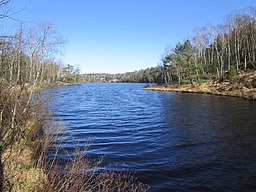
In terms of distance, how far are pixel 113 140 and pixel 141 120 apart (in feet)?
26.2

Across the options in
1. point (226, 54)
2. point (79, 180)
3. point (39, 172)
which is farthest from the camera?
point (226, 54)

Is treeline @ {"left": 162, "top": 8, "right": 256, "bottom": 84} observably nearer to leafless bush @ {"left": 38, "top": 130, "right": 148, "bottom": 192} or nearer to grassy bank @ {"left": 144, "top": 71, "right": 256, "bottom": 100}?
grassy bank @ {"left": 144, "top": 71, "right": 256, "bottom": 100}

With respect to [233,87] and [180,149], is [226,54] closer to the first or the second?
[233,87]

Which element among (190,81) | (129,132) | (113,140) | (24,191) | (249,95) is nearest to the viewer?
(24,191)

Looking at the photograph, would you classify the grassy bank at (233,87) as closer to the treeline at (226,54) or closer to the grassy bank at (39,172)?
the treeline at (226,54)

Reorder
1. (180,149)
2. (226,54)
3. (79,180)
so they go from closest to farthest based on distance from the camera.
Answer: (79,180) < (180,149) < (226,54)

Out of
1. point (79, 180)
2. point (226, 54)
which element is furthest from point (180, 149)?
point (226, 54)

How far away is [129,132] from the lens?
59.0ft

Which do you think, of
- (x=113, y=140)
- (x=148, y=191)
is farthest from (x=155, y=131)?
(x=148, y=191)

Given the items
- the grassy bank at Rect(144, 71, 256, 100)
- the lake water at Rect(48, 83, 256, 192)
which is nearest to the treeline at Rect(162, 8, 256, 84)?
the grassy bank at Rect(144, 71, 256, 100)

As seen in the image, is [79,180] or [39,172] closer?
[79,180]

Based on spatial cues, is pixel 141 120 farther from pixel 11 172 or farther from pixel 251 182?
pixel 11 172

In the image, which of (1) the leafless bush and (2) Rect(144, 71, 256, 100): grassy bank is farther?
(2) Rect(144, 71, 256, 100): grassy bank

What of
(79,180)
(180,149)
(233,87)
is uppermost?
(233,87)
